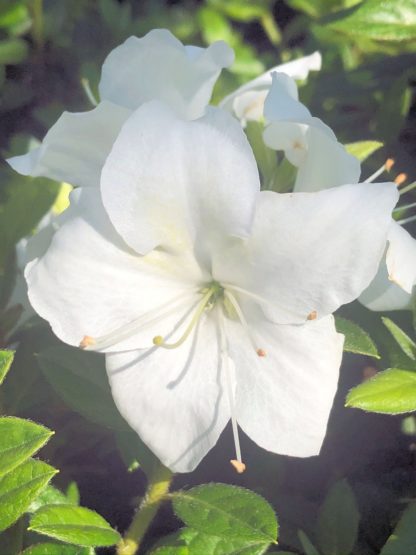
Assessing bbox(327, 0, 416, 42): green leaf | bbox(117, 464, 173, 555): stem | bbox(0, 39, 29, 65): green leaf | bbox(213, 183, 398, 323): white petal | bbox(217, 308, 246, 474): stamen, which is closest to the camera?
bbox(213, 183, 398, 323): white petal

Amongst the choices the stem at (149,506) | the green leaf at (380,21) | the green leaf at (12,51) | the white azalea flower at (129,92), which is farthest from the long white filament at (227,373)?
the green leaf at (12,51)

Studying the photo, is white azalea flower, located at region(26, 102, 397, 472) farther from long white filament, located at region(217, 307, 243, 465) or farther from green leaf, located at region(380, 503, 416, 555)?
green leaf, located at region(380, 503, 416, 555)

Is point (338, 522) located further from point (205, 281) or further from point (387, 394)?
point (205, 281)

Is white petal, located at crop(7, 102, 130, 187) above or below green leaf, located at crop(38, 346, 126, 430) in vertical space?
above

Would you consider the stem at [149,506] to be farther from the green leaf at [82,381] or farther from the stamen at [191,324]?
the stamen at [191,324]

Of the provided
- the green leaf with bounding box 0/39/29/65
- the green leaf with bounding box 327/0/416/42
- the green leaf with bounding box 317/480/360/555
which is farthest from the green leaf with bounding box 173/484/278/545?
the green leaf with bounding box 0/39/29/65
